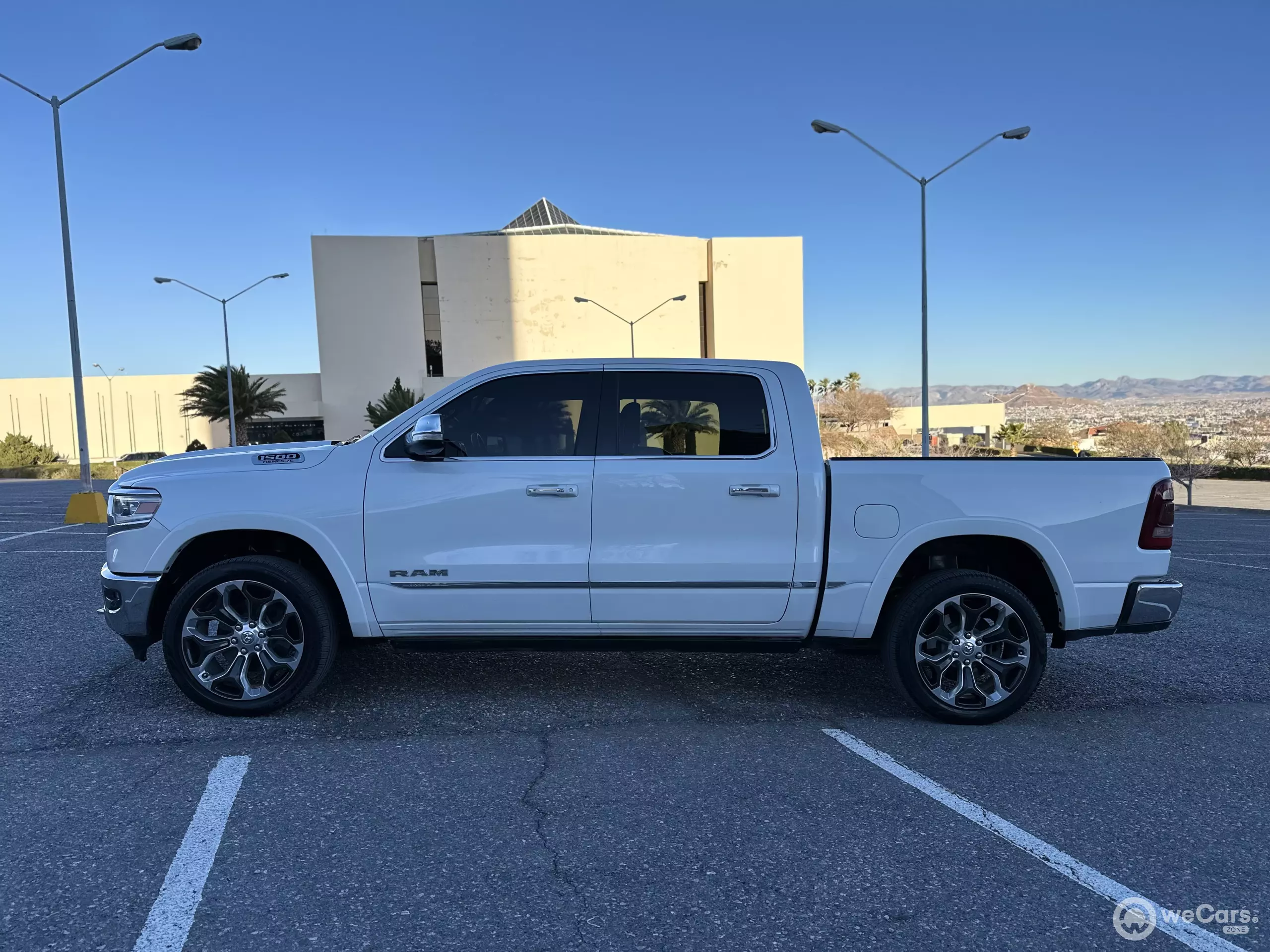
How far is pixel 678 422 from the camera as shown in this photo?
4336mm

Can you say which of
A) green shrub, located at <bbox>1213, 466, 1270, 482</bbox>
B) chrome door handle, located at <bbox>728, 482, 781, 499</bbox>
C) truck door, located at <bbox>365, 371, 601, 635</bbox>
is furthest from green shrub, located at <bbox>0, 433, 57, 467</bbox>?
green shrub, located at <bbox>1213, 466, 1270, 482</bbox>

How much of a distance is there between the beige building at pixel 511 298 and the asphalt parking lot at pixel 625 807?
51552 millimetres

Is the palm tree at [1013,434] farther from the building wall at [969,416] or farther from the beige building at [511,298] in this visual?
the building wall at [969,416]

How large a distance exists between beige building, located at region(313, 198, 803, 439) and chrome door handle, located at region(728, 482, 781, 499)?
52.0 meters

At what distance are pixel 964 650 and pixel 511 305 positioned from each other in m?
56.2

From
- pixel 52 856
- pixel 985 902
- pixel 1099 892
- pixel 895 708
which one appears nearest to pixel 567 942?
pixel 985 902

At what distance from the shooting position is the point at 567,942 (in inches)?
95.7

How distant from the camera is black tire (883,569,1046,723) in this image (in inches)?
164

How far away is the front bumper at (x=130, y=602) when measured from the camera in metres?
4.24

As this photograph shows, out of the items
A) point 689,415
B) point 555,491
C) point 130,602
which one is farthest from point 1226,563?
point 130,602

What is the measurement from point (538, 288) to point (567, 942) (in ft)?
189

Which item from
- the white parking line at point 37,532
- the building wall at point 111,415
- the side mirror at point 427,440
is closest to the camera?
the side mirror at point 427,440

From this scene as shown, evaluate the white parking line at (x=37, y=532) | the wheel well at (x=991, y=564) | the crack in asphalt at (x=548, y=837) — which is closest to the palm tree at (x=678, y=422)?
the wheel well at (x=991, y=564)

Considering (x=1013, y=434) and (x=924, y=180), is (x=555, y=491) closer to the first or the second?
(x=924, y=180)
